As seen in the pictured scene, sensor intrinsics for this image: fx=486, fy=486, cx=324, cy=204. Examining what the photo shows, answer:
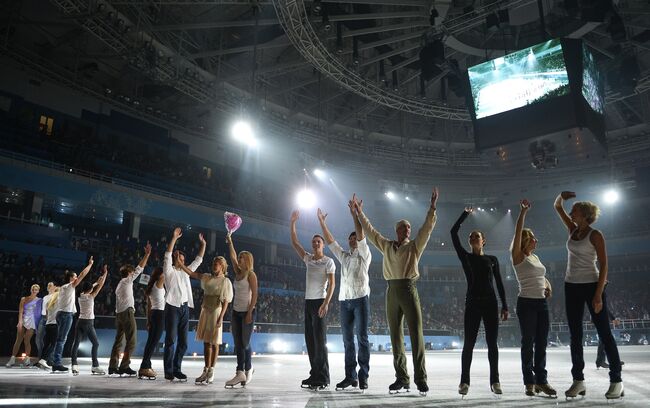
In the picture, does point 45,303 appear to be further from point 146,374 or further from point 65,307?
point 146,374

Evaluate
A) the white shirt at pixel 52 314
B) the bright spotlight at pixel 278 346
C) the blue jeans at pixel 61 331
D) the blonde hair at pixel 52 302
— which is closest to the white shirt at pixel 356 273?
the blue jeans at pixel 61 331

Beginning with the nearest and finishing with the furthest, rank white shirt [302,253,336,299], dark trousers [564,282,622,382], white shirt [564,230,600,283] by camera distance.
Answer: dark trousers [564,282,622,382] → white shirt [564,230,600,283] → white shirt [302,253,336,299]

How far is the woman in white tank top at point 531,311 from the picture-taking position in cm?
511

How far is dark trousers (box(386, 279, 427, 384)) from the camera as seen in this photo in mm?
5227

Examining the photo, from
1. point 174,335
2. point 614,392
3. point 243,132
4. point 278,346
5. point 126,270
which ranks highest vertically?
point 243,132

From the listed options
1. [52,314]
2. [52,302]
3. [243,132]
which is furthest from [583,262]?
[243,132]

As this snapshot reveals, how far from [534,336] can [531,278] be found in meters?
0.63

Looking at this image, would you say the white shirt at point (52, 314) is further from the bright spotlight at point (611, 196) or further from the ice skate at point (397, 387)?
the bright spotlight at point (611, 196)

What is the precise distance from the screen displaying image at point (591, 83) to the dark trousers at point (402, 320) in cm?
1446

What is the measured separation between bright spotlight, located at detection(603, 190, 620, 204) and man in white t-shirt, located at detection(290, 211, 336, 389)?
33818mm

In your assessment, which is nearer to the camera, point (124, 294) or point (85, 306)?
point (124, 294)

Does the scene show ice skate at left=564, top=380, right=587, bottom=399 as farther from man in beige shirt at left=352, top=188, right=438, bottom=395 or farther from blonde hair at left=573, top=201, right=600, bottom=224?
blonde hair at left=573, top=201, right=600, bottom=224

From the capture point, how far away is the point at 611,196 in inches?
1341

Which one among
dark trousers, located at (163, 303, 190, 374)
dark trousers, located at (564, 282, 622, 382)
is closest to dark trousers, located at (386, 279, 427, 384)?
dark trousers, located at (564, 282, 622, 382)
